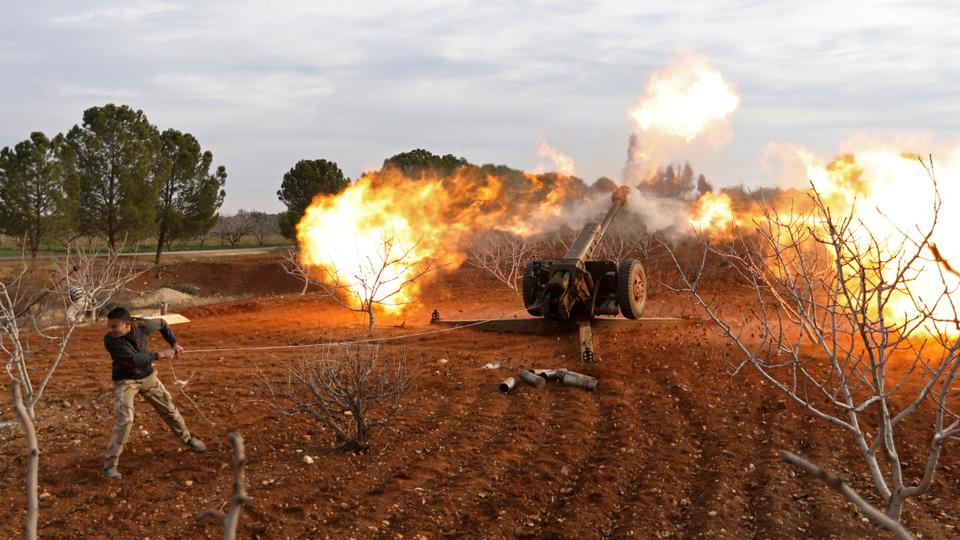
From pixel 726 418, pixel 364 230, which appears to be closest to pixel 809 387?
pixel 726 418

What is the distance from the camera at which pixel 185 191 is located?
40.4 metres

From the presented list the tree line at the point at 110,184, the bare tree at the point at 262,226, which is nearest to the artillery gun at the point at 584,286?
the tree line at the point at 110,184

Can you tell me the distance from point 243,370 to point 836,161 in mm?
12605

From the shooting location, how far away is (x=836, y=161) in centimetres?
1659

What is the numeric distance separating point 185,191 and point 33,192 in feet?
26.0

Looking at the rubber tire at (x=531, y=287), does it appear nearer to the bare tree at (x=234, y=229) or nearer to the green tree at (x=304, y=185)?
the green tree at (x=304, y=185)

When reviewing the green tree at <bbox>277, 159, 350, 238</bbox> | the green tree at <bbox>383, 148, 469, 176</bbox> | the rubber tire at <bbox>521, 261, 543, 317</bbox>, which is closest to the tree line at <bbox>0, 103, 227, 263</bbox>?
the green tree at <bbox>277, 159, 350, 238</bbox>

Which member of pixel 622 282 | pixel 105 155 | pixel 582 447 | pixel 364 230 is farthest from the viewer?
pixel 105 155

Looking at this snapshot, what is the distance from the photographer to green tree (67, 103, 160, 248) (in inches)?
1409

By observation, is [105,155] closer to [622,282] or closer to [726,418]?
[622,282]

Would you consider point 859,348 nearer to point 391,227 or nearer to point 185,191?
point 391,227

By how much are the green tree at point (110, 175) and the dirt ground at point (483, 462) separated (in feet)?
79.4

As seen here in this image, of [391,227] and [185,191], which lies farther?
[185,191]

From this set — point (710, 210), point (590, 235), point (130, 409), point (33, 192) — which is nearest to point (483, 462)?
point (130, 409)
